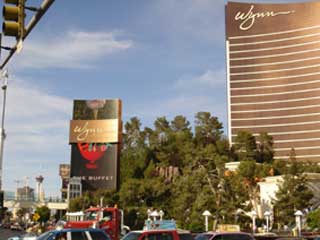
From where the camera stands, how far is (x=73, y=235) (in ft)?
53.2

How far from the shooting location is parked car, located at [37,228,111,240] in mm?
15922

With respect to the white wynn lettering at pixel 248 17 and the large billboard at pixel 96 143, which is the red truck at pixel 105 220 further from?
the white wynn lettering at pixel 248 17

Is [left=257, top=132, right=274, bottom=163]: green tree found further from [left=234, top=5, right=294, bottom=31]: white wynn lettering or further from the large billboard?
[left=234, top=5, right=294, bottom=31]: white wynn lettering

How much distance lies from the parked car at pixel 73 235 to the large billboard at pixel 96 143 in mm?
72725

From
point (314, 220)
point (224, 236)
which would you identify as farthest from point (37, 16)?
point (314, 220)

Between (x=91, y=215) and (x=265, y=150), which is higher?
(x=265, y=150)

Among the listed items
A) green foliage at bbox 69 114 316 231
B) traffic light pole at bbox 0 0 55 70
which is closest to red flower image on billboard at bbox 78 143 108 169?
green foliage at bbox 69 114 316 231

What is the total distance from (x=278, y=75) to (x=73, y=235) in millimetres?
120919

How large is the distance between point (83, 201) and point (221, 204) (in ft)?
121

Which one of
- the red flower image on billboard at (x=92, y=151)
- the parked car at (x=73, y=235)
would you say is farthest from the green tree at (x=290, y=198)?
the parked car at (x=73, y=235)

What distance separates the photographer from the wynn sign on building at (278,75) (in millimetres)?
125375

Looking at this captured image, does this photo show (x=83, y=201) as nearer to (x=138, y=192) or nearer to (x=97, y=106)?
(x=138, y=192)

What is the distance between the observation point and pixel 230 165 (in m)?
86.0

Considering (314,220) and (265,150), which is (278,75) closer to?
(265,150)
